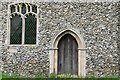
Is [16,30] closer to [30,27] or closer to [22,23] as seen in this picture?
[22,23]

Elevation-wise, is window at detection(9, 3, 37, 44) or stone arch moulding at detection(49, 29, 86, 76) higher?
window at detection(9, 3, 37, 44)

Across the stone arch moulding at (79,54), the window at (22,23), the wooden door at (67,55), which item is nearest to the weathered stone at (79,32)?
the stone arch moulding at (79,54)

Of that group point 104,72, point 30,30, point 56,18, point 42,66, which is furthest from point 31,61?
point 104,72

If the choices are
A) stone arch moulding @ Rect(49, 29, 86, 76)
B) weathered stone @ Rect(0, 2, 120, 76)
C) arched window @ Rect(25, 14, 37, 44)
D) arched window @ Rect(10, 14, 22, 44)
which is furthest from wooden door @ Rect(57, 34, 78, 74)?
arched window @ Rect(10, 14, 22, 44)

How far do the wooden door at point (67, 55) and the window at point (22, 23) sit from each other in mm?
1280

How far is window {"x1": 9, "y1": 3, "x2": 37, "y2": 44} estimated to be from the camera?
1045cm

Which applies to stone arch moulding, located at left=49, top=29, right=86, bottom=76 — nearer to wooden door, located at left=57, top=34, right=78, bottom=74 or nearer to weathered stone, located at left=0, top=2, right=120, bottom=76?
weathered stone, located at left=0, top=2, right=120, bottom=76

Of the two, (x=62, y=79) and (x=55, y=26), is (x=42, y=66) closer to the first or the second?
(x=55, y=26)

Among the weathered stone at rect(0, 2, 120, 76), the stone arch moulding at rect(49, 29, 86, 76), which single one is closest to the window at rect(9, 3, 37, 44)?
the weathered stone at rect(0, 2, 120, 76)

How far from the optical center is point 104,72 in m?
10.1

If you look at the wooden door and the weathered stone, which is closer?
the weathered stone

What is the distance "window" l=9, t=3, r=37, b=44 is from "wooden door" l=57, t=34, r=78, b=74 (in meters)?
1.28

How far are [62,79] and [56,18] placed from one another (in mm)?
3325

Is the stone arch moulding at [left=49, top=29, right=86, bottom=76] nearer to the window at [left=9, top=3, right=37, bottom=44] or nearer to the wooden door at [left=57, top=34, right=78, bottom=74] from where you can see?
the wooden door at [left=57, top=34, right=78, bottom=74]
